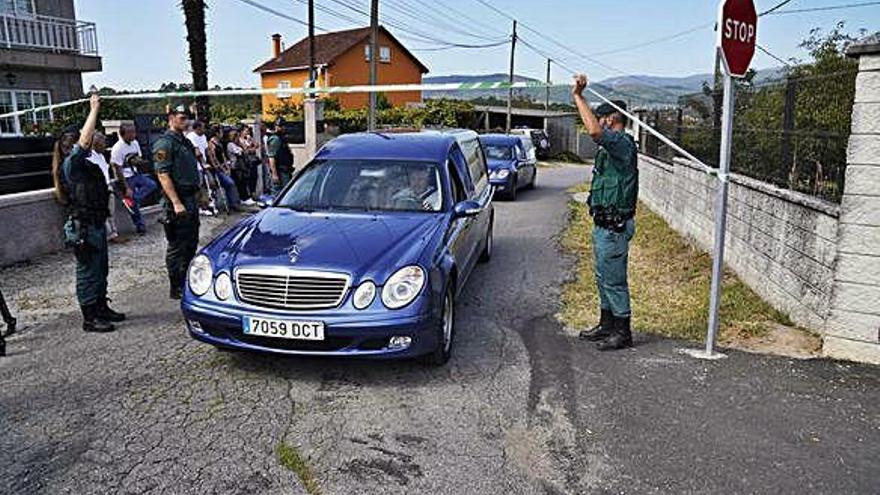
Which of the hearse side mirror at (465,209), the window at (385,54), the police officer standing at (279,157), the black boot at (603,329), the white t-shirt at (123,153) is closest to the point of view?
the black boot at (603,329)

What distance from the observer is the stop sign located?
4468 mm

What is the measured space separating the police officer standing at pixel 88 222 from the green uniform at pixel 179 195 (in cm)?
57

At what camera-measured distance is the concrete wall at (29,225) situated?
25.4ft

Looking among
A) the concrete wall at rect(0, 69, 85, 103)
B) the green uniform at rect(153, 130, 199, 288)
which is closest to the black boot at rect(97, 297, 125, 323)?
the green uniform at rect(153, 130, 199, 288)

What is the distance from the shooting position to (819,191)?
549cm

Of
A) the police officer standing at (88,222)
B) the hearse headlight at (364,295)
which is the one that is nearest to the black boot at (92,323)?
the police officer standing at (88,222)

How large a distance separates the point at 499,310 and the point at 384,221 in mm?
1741

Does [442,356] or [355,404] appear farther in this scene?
[442,356]

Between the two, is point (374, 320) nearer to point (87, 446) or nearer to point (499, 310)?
point (87, 446)

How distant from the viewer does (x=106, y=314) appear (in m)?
5.81

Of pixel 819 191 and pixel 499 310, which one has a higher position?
pixel 819 191

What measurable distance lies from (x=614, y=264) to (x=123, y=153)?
7878 millimetres

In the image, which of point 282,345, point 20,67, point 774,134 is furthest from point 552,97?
point 282,345

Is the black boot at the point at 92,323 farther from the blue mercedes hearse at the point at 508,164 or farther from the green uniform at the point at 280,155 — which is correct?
the blue mercedes hearse at the point at 508,164
